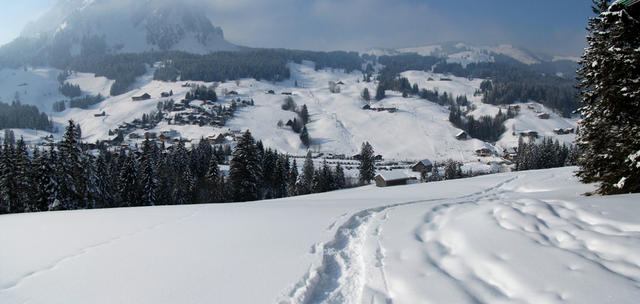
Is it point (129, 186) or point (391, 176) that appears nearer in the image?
point (129, 186)

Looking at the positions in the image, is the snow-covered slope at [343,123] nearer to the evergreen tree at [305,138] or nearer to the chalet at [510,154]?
the evergreen tree at [305,138]

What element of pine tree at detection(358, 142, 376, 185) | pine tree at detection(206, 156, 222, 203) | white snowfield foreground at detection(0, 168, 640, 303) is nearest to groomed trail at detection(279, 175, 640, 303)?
white snowfield foreground at detection(0, 168, 640, 303)

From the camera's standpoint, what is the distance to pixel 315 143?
119m

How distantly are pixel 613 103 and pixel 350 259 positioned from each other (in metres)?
13.1

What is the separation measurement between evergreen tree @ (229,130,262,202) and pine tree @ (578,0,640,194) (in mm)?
31076

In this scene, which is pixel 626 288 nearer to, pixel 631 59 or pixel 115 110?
pixel 631 59

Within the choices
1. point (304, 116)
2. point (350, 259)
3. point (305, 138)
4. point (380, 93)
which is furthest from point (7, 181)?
point (380, 93)

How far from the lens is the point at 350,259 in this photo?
6.15 meters

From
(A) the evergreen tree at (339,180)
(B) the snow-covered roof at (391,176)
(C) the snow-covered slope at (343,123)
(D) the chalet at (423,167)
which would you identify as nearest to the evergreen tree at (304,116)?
(C) the snow-covered slope at (343,123)

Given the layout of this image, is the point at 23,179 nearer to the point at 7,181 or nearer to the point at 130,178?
the point at 7,181

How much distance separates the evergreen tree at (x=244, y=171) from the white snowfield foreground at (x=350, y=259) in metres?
26.4

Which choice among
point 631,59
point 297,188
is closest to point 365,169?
point 297,188

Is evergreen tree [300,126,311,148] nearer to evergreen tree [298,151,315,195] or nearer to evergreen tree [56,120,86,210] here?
evergreen tree [298,151,315,195]

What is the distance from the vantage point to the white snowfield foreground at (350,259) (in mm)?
4316
